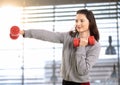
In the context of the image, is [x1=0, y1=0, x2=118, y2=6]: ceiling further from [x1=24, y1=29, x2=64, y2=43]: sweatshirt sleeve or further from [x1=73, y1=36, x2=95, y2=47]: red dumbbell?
[x1=73, y1=36, x2=95, y2=47]: red dumbbell

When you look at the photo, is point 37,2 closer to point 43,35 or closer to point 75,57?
point 43,35

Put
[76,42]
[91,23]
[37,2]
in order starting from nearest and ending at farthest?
1. [76,42]
2. [91,23]
3. [37,2]

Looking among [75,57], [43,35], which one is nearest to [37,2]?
[43,35]

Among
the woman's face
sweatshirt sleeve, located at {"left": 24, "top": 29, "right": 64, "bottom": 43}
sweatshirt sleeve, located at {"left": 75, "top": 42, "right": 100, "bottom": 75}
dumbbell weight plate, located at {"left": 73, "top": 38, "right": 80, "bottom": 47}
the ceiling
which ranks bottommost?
sweatshirt sleeve, located at {"left": 75, "top": 42, "right": 100, "bottom": 75}

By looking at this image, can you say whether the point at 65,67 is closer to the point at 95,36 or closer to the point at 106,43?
the point at 95,36

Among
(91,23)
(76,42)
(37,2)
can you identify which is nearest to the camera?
(76,42)

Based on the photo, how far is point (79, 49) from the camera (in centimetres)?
135

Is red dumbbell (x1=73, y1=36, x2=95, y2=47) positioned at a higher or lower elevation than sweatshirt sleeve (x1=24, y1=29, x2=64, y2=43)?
lower

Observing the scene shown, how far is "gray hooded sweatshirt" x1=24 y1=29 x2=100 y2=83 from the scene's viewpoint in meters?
1.34

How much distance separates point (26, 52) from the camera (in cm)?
242

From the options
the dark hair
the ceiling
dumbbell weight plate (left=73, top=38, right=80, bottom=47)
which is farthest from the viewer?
the ceiling

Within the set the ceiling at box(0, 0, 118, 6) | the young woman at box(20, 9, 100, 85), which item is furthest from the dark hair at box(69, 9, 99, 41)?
the ceiling at box(0, 0, 118, 6)

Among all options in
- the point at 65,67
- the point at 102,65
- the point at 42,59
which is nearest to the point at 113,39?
the point at 102,65

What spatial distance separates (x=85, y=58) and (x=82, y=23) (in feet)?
0.58
